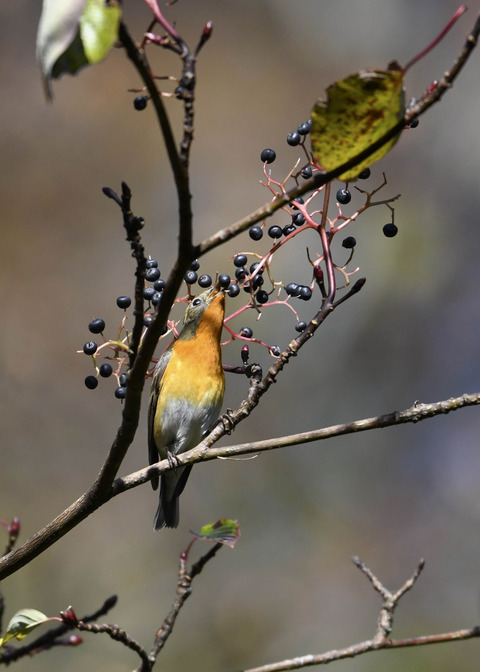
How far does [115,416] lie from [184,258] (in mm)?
5179

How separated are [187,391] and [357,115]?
2.56 m

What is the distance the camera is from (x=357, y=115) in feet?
4.02

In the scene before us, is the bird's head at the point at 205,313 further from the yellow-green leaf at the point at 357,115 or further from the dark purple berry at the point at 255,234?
the yellow-green leaf at the point at 357,115

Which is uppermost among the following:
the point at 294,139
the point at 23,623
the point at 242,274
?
the point at 294,139

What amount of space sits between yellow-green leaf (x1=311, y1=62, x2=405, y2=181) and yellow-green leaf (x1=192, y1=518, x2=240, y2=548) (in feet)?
3.65

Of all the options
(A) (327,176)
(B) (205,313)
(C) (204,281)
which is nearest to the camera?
(A) (327,176)

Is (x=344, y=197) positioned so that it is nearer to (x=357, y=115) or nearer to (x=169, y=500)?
(x=357, y=115)

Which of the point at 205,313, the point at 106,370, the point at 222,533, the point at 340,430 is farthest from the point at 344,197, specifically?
the point at 205,313

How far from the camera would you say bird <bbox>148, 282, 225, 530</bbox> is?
11.8 feet

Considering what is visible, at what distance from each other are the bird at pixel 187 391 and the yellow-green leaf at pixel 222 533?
4.75ft

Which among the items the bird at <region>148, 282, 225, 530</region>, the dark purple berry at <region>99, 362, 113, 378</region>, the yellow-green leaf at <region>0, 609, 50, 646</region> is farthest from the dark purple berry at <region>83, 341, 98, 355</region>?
the bird at <region>148, 282, 225, 530</region>

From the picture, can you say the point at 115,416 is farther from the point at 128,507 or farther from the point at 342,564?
the point at 342,564

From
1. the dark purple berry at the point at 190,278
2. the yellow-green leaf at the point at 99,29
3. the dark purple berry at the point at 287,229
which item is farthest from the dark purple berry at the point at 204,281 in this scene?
the yellow-green leaf at the point at 99,29

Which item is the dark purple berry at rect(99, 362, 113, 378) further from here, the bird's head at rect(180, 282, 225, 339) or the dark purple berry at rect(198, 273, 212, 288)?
the bird's head at rect(180, 282, 225, 339)
